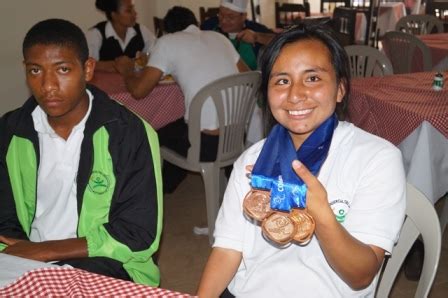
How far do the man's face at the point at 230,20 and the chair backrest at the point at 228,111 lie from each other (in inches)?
32.0

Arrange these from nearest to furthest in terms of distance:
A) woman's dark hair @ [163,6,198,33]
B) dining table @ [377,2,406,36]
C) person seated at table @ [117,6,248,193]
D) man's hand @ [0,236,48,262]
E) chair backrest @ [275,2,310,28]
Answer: man's hand @ [0,236,48,262] → person seated at table @ [117,6,248,193] → woman's dark hair @ [163,6,198,33] → chair backrest @ [275,2,310,28] → dining table @ [377,2,406,36]

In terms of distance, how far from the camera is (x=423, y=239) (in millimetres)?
1184

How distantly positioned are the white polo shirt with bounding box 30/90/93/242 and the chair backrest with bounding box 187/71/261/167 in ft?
3.38

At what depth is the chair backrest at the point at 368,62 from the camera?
2967 mm

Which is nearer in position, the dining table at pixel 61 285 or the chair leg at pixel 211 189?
the dining table at pixel 61 285

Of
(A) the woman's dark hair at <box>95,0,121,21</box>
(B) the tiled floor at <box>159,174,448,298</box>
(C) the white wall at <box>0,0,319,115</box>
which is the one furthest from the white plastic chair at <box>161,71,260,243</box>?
(C) the white wall at <box>0,0,319,115</box>

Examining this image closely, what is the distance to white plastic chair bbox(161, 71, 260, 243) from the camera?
2416mm

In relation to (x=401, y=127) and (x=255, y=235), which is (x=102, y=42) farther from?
(x=255, y=235)

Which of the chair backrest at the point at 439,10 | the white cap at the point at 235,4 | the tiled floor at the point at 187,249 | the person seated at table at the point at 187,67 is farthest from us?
the chair backrest at the point at 439,10

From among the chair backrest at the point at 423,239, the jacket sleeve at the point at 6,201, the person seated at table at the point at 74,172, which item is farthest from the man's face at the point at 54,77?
the chair backrest at the point at 423,239

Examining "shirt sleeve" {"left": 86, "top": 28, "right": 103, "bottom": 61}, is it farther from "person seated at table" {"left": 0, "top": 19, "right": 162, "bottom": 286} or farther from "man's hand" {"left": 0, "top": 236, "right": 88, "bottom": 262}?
"man's hand" {"left": 0, "top": 236, "right": 88, "bottom": 262}

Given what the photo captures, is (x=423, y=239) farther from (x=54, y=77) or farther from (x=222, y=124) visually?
(x=222, y=124)

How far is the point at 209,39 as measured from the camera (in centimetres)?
264

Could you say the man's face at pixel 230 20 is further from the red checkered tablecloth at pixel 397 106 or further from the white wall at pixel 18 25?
the white wall at pixel 18 25
